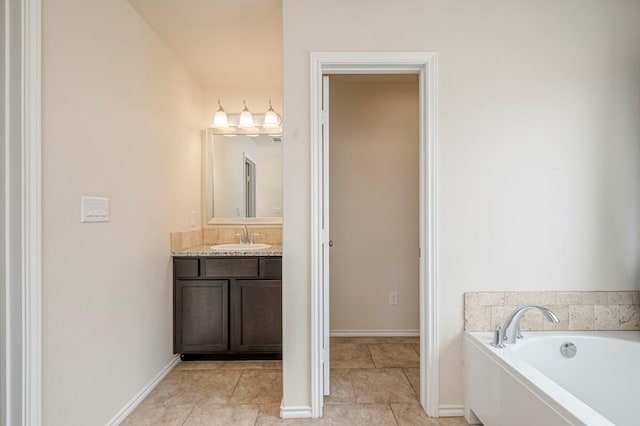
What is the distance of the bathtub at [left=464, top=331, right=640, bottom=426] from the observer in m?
1.53

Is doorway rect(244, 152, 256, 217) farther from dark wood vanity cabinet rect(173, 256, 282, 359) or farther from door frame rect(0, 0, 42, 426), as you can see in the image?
door frame rect(0, 0, 42, 426)

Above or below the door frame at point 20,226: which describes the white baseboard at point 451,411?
below

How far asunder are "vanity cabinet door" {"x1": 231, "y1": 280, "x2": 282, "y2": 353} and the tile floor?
0.54 feet

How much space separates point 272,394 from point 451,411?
1.13 metres

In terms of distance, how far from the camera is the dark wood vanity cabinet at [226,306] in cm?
265

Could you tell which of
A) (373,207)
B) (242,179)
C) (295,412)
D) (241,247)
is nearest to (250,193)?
(242,179)

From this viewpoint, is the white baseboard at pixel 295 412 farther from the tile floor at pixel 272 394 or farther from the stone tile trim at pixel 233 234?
the stone tile trim at pixel 233 234

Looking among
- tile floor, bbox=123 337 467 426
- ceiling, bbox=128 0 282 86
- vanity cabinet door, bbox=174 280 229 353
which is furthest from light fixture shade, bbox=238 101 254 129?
tile floor, bbox=123 337 467 426

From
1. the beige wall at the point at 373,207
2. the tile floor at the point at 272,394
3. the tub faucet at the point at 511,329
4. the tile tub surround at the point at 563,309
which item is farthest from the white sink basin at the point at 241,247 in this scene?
the tub faucet at the point at 511,329

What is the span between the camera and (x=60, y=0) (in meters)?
1.53

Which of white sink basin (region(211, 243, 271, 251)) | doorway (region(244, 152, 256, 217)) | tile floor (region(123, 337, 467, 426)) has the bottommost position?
tile floor (region(123, 337, 467, 426))

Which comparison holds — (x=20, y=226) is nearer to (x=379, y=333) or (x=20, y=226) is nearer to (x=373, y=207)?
(x=373, y=207)

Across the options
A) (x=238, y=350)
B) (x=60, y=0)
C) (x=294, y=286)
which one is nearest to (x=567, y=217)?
(x=294, y=286)

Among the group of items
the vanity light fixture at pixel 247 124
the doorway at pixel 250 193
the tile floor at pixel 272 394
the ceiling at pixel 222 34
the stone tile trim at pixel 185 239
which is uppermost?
the ceiling at pixel 222 34
